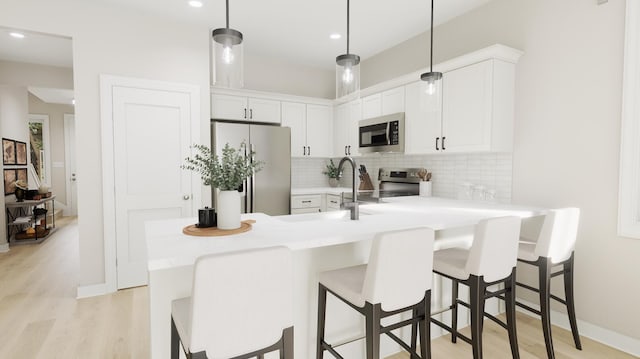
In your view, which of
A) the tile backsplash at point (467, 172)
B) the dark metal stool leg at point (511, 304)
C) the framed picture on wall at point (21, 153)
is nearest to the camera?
the dark metal stool leg at point (511, 304)

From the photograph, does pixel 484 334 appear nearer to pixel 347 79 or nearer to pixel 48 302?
pixel 347 79

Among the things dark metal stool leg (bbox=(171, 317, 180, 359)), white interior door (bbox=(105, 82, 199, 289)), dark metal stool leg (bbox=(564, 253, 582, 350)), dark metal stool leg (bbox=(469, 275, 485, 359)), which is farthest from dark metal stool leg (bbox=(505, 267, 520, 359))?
white interior door (bbox=(105, 82, 199, 289))

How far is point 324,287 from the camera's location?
→ 175 cm

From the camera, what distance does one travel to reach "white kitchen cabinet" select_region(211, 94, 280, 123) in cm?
407

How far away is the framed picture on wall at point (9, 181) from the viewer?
5140mm

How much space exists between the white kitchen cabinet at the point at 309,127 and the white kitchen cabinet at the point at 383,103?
0.80 m

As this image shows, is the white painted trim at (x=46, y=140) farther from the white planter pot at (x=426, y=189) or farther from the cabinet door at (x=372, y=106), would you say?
the white planter pot at (x=426, y=189)

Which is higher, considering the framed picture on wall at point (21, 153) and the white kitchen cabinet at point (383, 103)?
the white kitchen cabinet at point (383, 103)

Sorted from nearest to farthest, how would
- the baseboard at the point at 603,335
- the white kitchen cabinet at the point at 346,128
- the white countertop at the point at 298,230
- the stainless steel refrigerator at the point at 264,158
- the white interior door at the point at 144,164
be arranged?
1. the white countertop at the point at 298,230
2. the baseboard at the point at 603,335
3. the white interior door at the point at 144,164
4. the stainless steel refrigerator at the point at 264,158
5. the white kitchen cabinet at the point at 346,128

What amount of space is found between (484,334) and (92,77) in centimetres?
410

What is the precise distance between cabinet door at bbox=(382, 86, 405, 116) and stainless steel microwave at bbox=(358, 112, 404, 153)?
0.23ft

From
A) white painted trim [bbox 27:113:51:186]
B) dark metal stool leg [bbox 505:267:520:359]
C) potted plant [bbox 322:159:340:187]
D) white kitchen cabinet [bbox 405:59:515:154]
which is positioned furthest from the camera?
white painted trim [bbox 27:113:51:186]

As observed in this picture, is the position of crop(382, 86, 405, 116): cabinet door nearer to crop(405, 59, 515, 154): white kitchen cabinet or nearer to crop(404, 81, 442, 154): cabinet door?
crop(404, 81, 442, 154): cabinet door

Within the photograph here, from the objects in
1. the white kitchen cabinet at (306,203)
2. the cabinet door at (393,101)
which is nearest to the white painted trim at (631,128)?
the cabinet door at (393,101)
